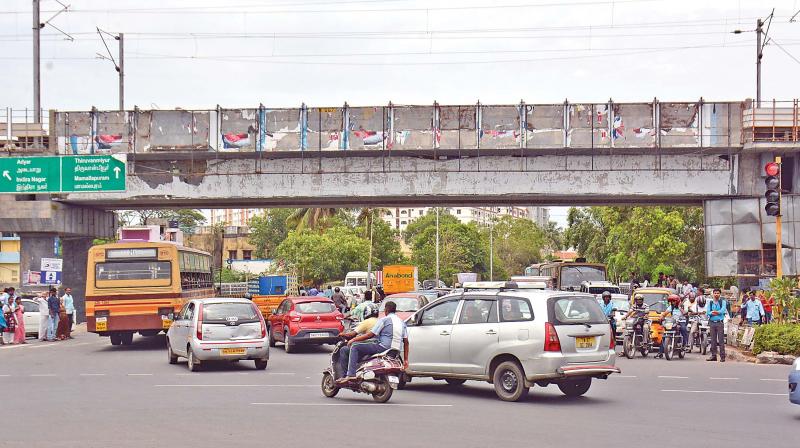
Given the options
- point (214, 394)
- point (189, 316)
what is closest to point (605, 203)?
point (189, 316)

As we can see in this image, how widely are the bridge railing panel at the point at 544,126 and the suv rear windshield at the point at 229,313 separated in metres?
18.5

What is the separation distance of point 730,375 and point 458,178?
18998mm

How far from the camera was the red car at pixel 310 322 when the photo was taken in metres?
25.7

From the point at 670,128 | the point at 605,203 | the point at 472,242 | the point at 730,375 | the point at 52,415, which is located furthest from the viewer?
the point at 472,242

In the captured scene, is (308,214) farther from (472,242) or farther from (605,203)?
(472,242)

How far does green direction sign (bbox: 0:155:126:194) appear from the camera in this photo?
37.8 metres

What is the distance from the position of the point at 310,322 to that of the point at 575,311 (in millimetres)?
11903

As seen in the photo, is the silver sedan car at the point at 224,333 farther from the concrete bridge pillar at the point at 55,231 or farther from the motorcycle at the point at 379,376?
the concrete bridge pillar at the point at 55,231

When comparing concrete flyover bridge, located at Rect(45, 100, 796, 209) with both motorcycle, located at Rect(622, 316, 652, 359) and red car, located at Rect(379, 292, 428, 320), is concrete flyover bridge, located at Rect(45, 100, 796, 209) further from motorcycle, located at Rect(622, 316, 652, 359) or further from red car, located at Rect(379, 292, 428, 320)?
motorcycle, located at Rect(622, 316, 652, 359)

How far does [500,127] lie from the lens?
121ft

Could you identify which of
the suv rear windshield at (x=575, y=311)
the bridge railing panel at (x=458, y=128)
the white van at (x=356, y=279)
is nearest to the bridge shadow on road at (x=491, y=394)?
the suv rear windshield at (x=575, y=311)

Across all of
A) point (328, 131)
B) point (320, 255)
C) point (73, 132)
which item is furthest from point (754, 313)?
point (320, 255)

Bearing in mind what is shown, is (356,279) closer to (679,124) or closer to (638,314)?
(679,124)

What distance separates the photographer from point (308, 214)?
71812 mm
